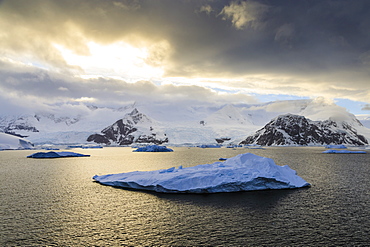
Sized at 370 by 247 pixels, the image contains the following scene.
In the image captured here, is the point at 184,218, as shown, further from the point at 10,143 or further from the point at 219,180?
the point at 10,143

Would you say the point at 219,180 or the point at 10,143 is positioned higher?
the point at 10,143

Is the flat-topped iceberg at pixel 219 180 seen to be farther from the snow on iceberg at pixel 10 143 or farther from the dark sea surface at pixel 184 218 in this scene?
the snow on iceberg at pixel 10 143

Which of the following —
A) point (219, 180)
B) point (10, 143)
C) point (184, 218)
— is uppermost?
point (10, 143)

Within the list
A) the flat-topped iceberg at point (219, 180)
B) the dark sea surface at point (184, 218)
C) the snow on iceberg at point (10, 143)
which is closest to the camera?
the dark sea surface at point (184, 218)

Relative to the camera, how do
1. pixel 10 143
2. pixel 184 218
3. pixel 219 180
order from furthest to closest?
pixel 10 143
pixel 219 180
pixel 184 218

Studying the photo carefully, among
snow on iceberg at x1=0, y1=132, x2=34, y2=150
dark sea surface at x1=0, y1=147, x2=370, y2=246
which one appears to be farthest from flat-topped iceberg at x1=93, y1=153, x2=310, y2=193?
snow on iceberg at x1=0, y1=132, x2=34, y2=150

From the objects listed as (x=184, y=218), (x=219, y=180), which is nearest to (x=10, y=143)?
(x=219, y=180)

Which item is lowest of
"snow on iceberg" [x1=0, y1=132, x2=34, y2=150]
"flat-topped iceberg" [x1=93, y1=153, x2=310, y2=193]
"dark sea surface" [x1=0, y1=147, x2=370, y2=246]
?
"dark sea surface" [x1=0, y1=147, x2=370, y2=246]

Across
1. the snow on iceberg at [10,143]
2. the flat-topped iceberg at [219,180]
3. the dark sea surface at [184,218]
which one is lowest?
the dark sea surface at [184,218]

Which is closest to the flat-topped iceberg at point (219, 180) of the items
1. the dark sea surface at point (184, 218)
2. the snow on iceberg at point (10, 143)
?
the dark sea surface at point (184, 218)

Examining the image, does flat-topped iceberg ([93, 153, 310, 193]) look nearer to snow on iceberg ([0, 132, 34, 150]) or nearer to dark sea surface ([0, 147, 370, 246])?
dark sea surface ([0, 147, 370, 246])

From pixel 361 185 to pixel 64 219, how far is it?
1274 inches

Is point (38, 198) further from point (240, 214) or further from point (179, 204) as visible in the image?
point (240, 214)

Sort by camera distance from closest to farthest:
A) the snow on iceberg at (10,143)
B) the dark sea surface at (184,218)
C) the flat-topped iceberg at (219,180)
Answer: the dark sea surface at (184,218) → the flat-topped iceberg at (219,180) → the snow on iceberg at (10,143)
